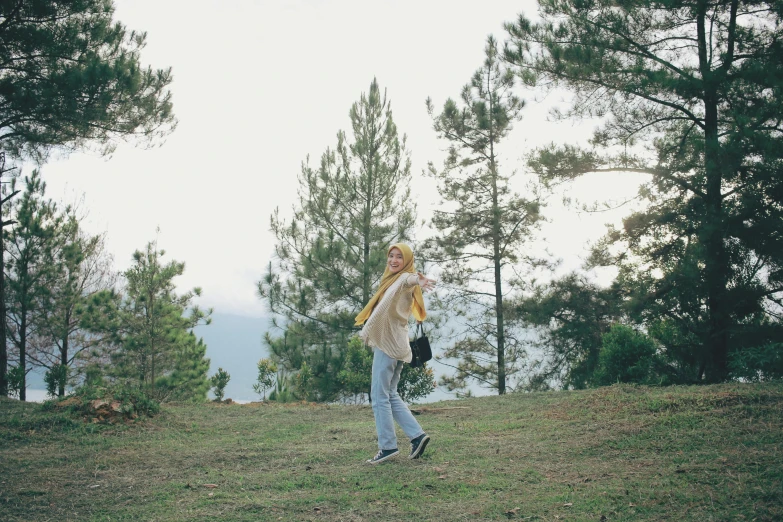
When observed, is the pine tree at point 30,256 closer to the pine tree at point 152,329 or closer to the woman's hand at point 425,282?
the pine tree at point 152,329

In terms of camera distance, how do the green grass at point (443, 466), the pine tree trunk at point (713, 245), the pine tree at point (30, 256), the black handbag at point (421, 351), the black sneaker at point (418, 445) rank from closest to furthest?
1. the green grass at point (443, 466)
2. the black sneaker at point (418, 445)
3. the black handbag at point (421, 351)
4. the pine tree trunk at point (713, 245)
5. the pine tree at point (30, 256)

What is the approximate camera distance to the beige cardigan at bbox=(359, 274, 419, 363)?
4941 millimetres

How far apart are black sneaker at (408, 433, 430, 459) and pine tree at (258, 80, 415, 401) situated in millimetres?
13690

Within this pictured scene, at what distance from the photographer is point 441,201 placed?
60.3 feet

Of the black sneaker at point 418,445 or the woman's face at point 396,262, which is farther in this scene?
the black sneaker at point 418,445

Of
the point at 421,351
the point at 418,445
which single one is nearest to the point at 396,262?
the point at 421,351

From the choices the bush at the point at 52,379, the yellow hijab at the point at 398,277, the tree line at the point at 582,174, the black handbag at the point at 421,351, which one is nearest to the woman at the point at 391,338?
the yellow hijab at the point at 398,277

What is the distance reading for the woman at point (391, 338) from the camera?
4941 mm

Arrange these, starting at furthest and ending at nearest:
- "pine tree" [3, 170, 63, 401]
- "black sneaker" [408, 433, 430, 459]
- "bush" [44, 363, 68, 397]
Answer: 1. "pine tree" [3, 170, 63, 401]
2. "bush" [44, 363, 68, 397]
3. "black sneaker" [408, 433, 430, 459]

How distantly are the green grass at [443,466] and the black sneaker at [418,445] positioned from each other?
0.08m

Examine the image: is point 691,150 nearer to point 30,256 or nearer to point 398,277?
point 398,277

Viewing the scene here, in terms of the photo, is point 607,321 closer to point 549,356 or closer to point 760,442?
point 549,356

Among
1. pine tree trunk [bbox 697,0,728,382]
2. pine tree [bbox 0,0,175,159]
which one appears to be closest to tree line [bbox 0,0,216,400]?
pine tree [bbox 0,0,175,159]

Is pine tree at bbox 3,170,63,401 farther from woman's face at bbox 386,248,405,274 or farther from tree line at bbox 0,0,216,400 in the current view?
woman's face at bbox 386,248,405,274
